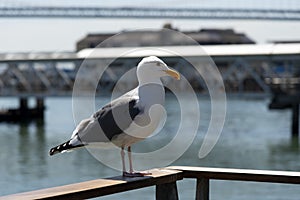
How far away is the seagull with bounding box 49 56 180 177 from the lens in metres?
6.28

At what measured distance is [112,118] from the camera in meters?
6.45

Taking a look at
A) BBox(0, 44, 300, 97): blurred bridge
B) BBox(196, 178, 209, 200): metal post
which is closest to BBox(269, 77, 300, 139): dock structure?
BBox(0, 44, 300, 97): blurred bridge

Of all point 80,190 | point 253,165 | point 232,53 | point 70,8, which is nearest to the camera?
point 80,190

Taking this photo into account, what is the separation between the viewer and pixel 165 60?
49.8 meters

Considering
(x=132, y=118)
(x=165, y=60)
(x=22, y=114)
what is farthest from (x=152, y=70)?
(x=22, y=114)

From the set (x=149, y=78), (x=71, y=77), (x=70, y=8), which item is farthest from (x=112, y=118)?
(x=70, y=8)

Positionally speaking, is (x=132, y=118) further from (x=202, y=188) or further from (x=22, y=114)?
(x=22, y=114)

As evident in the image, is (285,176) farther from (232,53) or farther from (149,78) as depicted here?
(232,53)

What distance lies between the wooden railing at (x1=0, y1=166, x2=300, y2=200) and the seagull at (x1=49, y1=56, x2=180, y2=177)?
184 mm

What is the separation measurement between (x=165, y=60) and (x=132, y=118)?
43.5 meters

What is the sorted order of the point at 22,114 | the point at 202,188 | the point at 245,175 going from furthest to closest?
1. the point at 22,114
2. the point at 202,188
3. the point at 245,175

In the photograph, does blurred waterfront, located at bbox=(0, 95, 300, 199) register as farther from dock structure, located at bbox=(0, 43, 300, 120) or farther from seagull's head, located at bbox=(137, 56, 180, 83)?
seagull's head, located at bbox=(137, 56, 180, 83)

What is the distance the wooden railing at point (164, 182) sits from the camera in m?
5.44

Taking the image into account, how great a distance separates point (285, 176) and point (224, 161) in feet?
89.8
